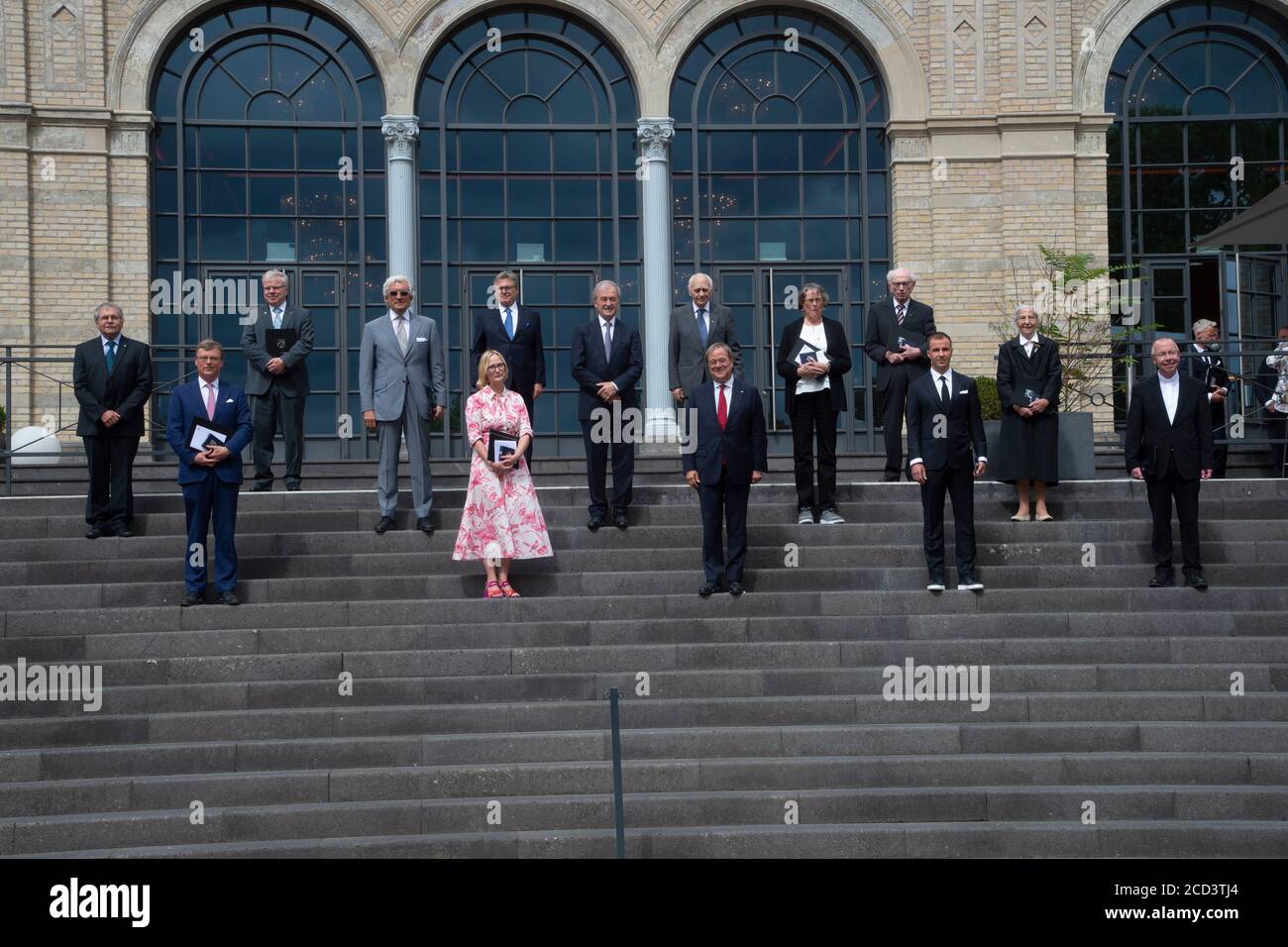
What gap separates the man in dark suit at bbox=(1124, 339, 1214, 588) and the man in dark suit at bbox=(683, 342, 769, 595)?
3.11 m

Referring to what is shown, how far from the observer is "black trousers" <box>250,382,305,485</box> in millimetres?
13469

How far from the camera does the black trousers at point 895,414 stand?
13.6m

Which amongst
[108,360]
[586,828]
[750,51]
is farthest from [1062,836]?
[750,51]

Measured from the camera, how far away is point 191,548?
11195mm

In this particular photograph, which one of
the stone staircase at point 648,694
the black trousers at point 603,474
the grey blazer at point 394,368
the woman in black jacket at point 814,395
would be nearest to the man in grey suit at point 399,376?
the grey blazer at point 394,368

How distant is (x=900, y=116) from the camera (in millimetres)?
19188

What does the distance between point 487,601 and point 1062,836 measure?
4686mm

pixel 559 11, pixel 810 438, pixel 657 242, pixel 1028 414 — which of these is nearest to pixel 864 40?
pixel 657 242

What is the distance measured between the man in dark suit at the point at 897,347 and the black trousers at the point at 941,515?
77.3 inches

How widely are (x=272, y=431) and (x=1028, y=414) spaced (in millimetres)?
6825

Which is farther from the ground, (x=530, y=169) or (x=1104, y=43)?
(x=1104, y=43)

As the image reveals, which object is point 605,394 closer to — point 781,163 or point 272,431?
point 272,431

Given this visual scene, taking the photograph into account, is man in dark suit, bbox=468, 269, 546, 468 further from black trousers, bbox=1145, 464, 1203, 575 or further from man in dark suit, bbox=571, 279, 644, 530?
black trousers, bbox=1145, 464, 1203, 575

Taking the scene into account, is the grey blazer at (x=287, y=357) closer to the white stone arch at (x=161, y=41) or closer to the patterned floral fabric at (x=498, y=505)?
the patterned floral fabric at (x=498, y=505)
